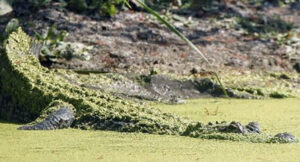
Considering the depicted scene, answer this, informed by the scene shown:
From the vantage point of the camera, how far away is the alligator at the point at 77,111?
3424 mm

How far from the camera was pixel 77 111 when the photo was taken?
3.95 m

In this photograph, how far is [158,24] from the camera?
6.86m

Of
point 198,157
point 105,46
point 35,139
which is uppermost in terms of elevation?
point 198,157

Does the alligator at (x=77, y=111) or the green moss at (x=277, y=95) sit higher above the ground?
the alligator at (x=77, y=111)

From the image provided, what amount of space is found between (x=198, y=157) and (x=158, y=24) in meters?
4.05

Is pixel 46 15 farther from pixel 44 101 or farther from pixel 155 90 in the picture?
pixel 44 101

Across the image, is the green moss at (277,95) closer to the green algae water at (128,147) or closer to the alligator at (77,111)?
the green algae water at (128,147)

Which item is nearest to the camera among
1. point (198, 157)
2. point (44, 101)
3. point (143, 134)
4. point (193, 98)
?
point (198, 157)

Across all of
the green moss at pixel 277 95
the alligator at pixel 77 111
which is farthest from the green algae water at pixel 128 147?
the green moss at pixel 277 95

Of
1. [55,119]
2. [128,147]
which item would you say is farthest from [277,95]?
[128,147]

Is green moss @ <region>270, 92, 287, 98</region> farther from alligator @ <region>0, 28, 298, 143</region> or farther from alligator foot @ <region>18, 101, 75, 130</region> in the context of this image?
alligator foot @ <region>18, 101, 75, 130</region>

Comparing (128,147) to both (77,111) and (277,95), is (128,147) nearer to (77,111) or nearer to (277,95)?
(77,111)

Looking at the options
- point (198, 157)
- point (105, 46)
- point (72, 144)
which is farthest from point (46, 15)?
point (198, 157)

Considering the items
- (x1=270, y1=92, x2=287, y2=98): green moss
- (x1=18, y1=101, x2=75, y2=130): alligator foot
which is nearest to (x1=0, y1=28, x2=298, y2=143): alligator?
(x1=18, y1=101, x2=75, y2=130): alligator foot
